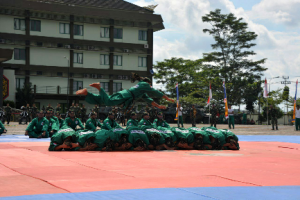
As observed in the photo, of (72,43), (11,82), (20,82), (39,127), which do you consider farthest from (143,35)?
(39,127)

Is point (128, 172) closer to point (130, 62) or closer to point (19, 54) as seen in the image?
point (19, 54)

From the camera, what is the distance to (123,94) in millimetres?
14984

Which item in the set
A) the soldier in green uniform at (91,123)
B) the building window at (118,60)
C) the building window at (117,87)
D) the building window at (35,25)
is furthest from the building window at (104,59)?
the soldier in green uniform at (91,123)

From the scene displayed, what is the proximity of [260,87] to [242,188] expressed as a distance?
196 feet

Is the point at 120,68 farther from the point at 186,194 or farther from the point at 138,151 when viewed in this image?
the point at 186,194

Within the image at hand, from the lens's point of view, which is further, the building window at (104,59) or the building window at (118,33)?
the building window at (118,33)

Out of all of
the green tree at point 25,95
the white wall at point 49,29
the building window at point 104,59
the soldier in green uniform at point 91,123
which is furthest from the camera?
the building window at point 104,59

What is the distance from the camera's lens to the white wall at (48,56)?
181ft

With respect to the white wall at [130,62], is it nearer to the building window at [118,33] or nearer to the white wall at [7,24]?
the building window at [118,33]

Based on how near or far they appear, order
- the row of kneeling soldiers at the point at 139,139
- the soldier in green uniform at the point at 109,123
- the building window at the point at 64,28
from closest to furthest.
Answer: the row of kneeling soldiers at the point at 139,139 < the soldier in green uniform at the point at 109,123 < the building window at the point at 64,28

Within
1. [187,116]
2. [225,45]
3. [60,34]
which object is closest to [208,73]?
Result: [225,45]

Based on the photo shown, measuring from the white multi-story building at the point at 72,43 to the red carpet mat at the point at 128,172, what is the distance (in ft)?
138

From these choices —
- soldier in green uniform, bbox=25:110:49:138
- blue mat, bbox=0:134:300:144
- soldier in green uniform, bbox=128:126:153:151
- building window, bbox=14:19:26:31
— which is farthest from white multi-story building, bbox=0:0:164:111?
soldier in green uniform, bbox=128:126:153:151

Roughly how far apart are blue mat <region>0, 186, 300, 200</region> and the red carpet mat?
311 mm
